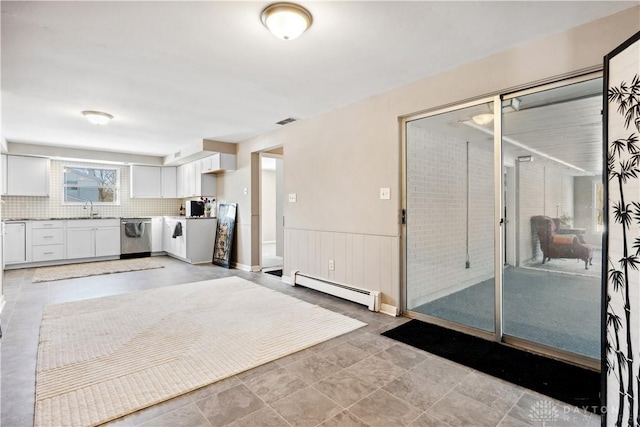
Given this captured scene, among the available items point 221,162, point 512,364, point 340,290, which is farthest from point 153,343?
point 221,162

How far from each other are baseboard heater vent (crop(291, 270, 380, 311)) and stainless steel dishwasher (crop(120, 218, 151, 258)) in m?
4.32

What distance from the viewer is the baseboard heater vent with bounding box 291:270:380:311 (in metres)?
3.47

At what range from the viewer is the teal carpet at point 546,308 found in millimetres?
2254

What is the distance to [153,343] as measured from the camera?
2.62 meters

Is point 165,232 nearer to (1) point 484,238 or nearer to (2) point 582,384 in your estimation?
(1) point 484,238

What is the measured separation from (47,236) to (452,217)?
23.3 feet

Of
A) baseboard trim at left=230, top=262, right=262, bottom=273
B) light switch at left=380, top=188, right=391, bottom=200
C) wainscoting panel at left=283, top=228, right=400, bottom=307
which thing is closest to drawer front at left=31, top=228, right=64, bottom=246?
baseboard trim at left=230, top=262, right=262, bottom=273

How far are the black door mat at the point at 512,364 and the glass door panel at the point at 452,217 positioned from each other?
278 mm

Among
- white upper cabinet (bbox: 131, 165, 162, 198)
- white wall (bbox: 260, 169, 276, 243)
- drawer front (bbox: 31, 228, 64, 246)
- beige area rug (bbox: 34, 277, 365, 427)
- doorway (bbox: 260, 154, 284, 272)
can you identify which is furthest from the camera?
white wall (bbox: 260, 169, 276, 243)

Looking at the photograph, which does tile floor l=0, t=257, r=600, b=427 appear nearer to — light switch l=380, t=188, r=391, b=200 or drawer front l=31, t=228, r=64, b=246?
light switch l=380, t=188, r=391, b=200

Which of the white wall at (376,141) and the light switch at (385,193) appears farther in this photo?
the light switch at (385,193)

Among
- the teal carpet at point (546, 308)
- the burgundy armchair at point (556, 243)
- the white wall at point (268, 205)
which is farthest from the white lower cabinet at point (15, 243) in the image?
the burgundy armchair at point (556, 243)

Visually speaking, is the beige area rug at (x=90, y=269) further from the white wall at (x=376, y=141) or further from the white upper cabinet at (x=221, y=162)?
the white wall at (x=376, y=141)

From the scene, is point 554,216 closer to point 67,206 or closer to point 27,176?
point 27,176
